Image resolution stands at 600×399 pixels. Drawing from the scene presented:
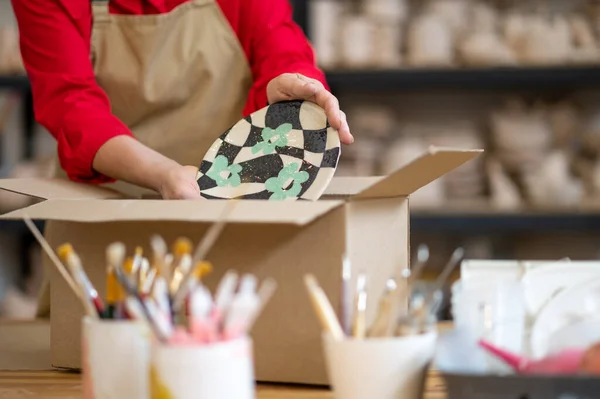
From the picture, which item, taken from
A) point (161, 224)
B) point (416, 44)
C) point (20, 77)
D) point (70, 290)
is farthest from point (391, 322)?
point (20, 77)

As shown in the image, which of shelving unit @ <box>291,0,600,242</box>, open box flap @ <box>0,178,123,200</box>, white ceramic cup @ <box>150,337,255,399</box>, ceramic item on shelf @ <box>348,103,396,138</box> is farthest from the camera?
ceramic item on shelf @ <box>348,103,396,138</box>

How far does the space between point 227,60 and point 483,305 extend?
0.73m

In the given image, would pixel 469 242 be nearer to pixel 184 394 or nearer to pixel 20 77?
pixel 20 77

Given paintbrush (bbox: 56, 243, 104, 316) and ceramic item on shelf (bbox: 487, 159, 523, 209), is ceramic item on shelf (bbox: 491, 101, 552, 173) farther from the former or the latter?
paintbrush (bbox: 56, 243, 104, 316)

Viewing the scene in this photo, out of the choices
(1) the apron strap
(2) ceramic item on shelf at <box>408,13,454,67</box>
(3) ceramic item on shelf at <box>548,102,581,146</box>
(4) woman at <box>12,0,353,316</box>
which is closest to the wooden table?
(4) woman at <box>12,0,353,316</box>

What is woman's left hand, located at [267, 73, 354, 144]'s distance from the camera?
39.9 inches

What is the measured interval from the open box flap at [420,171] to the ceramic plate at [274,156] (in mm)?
141

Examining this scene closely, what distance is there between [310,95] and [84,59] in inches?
15.2

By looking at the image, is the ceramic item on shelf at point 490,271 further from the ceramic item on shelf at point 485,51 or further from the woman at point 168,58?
the ceramic item on shelf at point 485,51

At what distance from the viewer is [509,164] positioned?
8.55 feet

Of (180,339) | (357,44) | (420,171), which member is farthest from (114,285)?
(357,44)

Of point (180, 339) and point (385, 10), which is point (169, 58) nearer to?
→ point (180, 339)

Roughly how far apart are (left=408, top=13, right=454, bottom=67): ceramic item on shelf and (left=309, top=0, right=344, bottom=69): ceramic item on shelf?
9.6 inches

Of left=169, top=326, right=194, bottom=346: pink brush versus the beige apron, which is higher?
the beige apron
